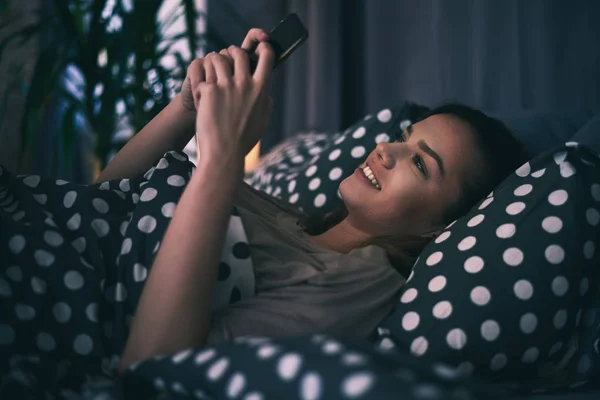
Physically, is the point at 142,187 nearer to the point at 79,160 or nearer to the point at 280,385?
the point at 280,385

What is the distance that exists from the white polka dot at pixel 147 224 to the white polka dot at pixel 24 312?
0.16 meters

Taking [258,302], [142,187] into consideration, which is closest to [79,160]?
[142,187]

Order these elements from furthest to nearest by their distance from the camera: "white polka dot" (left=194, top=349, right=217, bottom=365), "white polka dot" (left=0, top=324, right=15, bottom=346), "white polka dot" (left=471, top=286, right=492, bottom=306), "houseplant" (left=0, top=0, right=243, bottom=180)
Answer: "houseplant" (left=0, top=0, right=243, bottom=180), "white polka dot" (left=471, top=286, right=492, bottom=306), "white polka dot" (left=0, top=324, right=15, bottom=346), "white polka dot" (left=194, top=349, right=217, bottom=365)

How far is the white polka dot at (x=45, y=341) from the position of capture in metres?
0.62

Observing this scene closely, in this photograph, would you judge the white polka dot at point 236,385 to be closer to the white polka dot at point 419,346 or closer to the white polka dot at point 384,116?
the white polka dot at point 419,346

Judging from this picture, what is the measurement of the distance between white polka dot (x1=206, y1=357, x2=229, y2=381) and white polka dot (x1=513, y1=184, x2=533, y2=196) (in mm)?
543

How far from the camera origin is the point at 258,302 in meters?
0.72

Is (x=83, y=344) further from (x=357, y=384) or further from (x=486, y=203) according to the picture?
(x=486, y=203)

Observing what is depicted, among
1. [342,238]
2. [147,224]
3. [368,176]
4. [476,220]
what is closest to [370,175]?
[368,176]

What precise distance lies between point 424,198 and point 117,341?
0.58 metres

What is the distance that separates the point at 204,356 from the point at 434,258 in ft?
1.39

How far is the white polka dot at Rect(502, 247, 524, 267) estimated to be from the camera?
72 cm

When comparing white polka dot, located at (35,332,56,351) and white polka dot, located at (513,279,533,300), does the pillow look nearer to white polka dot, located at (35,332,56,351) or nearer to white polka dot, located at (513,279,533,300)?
white polka dot, located at (35,332,56,351)

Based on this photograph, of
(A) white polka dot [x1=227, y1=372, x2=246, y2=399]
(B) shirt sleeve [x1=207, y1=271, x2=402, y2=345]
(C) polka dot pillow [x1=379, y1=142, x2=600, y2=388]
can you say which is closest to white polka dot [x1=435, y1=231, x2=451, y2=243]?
(C) polka dot pillow [x1=379, y1=142, x2=600, y2=388]
